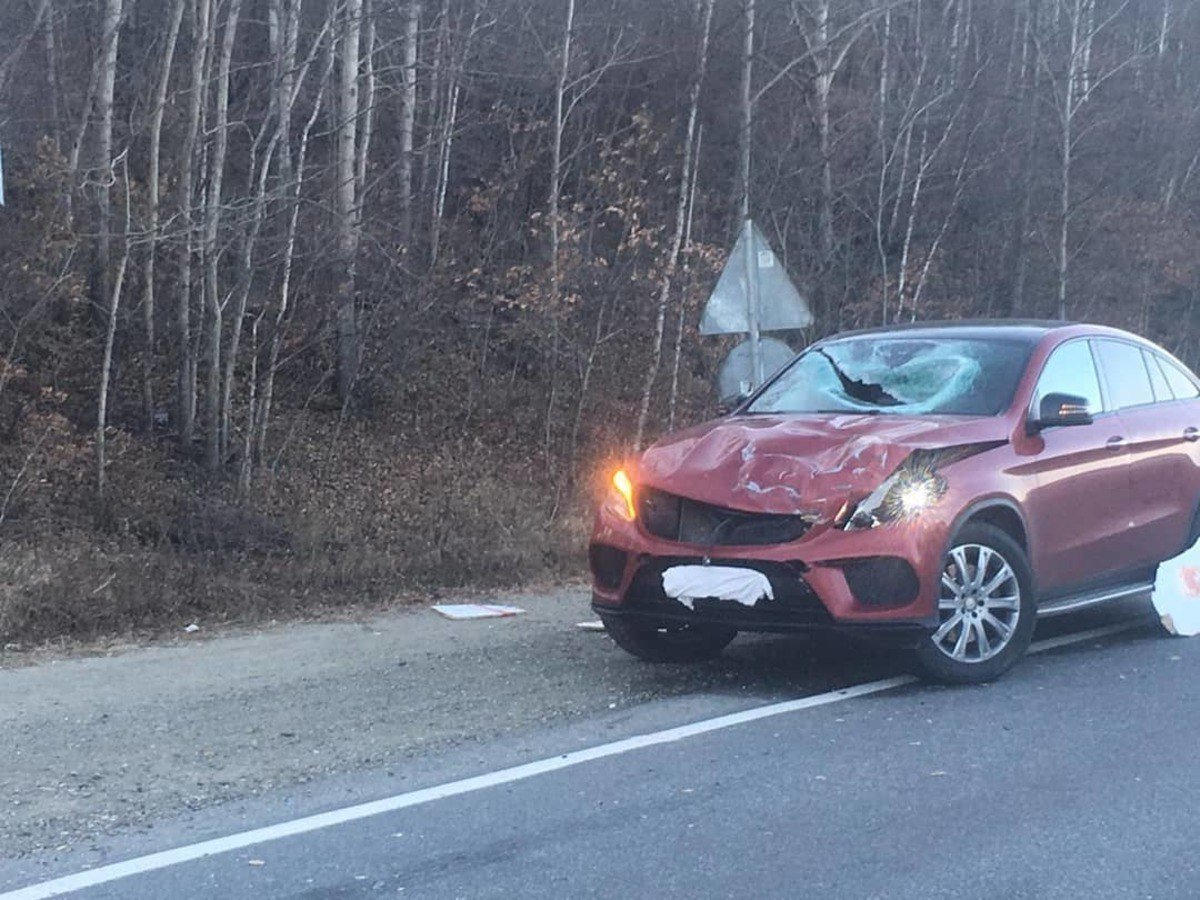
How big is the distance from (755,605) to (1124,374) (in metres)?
3.31

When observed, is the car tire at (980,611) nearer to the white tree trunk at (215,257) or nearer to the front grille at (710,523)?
the front grille at (710,523)

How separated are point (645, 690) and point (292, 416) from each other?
971 cm

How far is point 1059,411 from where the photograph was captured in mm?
7949

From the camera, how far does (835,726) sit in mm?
6848

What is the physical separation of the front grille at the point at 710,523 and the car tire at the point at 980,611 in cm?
82

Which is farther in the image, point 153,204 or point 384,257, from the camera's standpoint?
point 384,257

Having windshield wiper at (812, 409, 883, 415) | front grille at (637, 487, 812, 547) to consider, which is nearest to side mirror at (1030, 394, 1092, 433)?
windshield wiper at (812, 409, 883, 415)

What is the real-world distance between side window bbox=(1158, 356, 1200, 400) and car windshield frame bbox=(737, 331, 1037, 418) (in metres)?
1.63

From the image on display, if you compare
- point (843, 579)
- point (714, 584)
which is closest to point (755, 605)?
point (714, 584)

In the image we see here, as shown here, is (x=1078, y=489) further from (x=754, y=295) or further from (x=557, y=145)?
(x=557, y=145)

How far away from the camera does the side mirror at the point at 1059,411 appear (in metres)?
7.93

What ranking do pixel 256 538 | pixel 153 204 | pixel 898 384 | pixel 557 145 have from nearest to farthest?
pixel 898 384 < pixel 256 538 < pixel 153 204 < pixel 557 145

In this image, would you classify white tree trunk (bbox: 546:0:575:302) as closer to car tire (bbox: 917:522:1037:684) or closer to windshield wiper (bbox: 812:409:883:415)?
windshield wiper (bbox: 812:409:883:415)

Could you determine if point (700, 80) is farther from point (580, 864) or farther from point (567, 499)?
point (580, 864)
